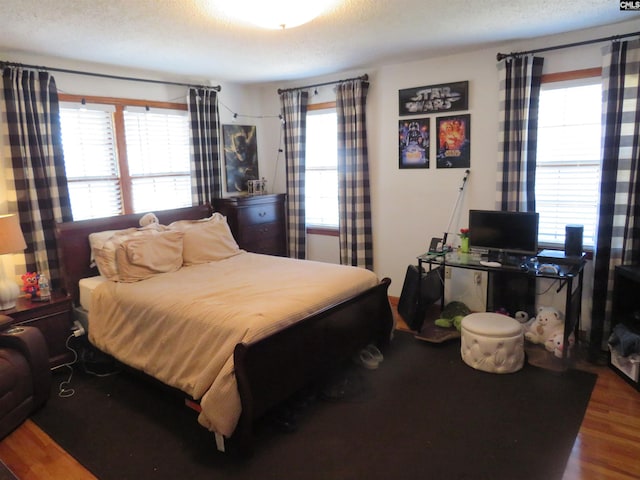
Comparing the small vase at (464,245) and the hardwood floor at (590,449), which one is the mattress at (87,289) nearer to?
the hardwood floor at (590,449)

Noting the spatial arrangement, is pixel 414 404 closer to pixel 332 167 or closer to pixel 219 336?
pixel 219 336

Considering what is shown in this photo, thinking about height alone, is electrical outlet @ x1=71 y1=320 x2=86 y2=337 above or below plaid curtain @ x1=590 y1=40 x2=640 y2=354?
below

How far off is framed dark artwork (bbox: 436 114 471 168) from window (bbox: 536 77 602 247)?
0.59 m

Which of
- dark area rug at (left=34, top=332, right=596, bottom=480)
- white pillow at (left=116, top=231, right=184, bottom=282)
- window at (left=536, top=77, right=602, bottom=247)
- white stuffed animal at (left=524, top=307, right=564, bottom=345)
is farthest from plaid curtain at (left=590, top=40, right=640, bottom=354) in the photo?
white pillow at (left=116, top=231, right=184, bottom=282)

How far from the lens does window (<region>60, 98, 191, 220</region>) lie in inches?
142

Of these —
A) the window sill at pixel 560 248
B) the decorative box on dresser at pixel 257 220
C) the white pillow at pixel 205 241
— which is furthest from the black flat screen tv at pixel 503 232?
the decorative box on dresser at pixel 257 220

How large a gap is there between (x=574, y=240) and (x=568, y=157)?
694mm

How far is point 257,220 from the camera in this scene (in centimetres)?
469

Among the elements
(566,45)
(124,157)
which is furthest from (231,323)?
(566,45)

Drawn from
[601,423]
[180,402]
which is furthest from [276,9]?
[601,423]

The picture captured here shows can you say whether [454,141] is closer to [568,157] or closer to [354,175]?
[568,157]

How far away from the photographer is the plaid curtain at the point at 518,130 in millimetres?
3365

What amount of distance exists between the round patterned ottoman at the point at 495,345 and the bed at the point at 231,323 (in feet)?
A: 2.06

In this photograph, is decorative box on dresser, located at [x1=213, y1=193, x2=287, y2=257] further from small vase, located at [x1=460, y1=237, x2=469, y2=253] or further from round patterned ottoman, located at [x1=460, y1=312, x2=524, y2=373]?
round patterned ottoman, located at [x1=460, y1=312, x2=524, y2=373]
